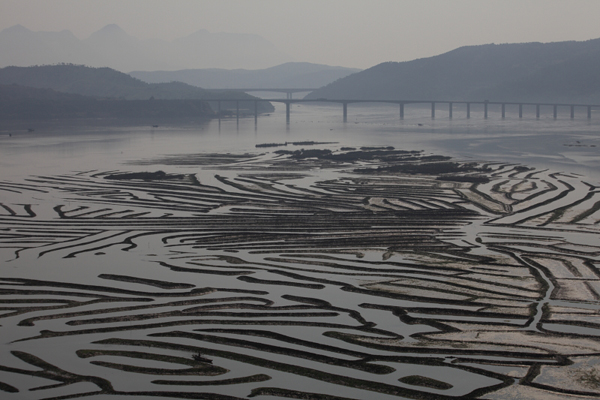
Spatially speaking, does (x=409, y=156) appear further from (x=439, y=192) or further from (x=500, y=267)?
(x=500, y=267)

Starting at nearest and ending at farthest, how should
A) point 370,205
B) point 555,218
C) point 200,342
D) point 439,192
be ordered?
point 200,342 < point 555,218 < point 370,205 < point 439,192

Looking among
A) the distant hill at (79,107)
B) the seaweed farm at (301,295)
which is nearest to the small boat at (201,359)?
the seaweed farm at (301,295)

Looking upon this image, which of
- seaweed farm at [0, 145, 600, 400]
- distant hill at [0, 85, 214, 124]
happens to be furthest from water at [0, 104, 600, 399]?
distant hill at [0, 85, 214, 124]

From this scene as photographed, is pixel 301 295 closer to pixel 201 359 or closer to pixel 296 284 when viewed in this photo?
pixel 296 284

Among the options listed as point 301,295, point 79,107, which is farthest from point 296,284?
point 79,107

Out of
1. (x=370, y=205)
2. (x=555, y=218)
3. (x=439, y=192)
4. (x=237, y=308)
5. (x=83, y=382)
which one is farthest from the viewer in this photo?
(x=439, y=192)

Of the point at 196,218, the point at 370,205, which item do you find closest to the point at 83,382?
the point at 196,218
